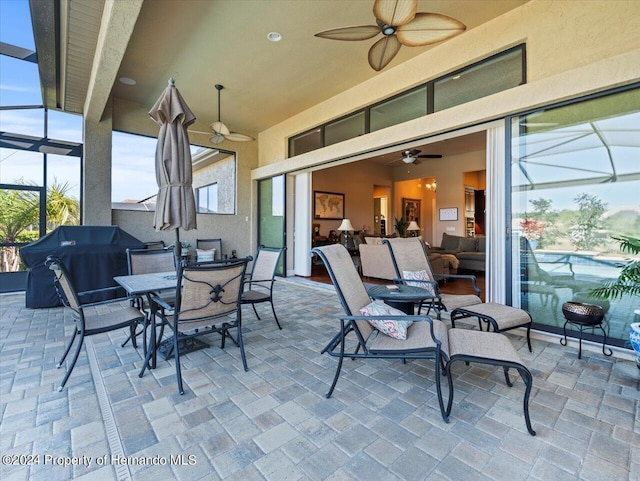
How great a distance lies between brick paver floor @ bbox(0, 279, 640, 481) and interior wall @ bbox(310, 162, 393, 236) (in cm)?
765

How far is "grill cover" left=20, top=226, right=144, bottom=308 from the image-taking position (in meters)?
4.18

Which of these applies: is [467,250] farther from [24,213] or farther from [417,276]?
[24,213]

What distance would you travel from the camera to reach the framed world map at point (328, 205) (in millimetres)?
9867

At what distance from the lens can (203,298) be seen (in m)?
2.30

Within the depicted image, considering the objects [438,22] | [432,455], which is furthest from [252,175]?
[432,455]

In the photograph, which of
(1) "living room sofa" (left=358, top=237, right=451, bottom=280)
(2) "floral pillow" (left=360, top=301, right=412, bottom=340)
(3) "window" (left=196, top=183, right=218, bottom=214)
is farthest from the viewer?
(3) "window" (left=196, top=183, right=218, bottom=214)

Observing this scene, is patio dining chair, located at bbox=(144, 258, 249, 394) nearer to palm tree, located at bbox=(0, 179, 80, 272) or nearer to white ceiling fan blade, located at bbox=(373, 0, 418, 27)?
white ceiling fan blade, located at bbox=(373, 0, 418, 27)

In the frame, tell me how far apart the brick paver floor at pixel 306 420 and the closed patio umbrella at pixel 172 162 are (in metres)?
1.37

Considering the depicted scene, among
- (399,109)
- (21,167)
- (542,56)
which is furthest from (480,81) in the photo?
(21,167)

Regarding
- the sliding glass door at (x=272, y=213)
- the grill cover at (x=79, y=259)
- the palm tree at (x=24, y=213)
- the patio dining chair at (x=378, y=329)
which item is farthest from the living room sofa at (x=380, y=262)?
the palm tree at (x=24, y=213)

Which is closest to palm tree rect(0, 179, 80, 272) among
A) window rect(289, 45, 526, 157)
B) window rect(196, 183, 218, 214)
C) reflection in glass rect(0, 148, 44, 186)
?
reflection in glass rect(0, 148, 44, 186)

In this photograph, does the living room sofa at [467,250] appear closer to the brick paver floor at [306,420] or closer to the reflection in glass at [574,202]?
the reflection in glass at [574,202]

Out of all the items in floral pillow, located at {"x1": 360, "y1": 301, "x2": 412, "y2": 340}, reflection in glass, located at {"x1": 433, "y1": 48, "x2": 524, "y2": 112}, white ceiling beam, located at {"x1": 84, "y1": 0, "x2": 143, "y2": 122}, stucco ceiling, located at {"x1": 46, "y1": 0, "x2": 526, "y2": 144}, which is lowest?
floral pillow, located at {"x1": 360, "y1": 301, "x2": 412, "y2": 340}

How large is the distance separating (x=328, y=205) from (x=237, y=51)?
6.18 meters
